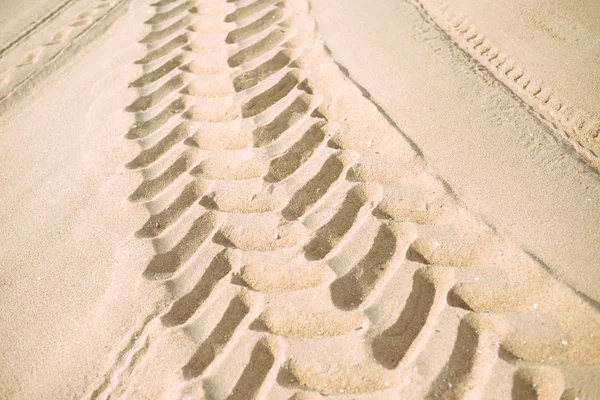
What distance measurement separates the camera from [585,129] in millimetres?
2078

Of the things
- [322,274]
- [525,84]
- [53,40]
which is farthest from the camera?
[53,40]

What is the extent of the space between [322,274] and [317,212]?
29 centimetres

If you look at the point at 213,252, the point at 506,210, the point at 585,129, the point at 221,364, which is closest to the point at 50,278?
the point at 213,252

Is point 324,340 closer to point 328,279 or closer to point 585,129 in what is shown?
point 328,279

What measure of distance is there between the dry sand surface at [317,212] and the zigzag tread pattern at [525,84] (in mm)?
11

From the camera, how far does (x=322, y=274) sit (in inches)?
68.6

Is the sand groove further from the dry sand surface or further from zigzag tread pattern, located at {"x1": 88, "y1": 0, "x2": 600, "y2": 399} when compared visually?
zigzag tread pattern, located at {"x1": 88, "y1": 0, "x2": 600, "y2": 399}

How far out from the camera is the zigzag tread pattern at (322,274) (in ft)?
4.89

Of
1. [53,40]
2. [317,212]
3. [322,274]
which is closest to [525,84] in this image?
[317,212]

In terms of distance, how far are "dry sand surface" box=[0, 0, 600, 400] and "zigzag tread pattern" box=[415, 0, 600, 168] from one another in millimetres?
11

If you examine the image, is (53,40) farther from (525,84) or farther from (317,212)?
(525,84)

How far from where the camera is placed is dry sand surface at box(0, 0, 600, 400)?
5.06 feet

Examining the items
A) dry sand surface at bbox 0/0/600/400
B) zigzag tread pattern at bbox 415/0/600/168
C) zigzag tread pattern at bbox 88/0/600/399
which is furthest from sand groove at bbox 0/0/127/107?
zigzag tread pattern at bbox 415/0/600/168

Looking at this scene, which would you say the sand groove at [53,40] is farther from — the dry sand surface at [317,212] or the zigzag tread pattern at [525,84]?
the zigzag tread pattern at [525,84]
